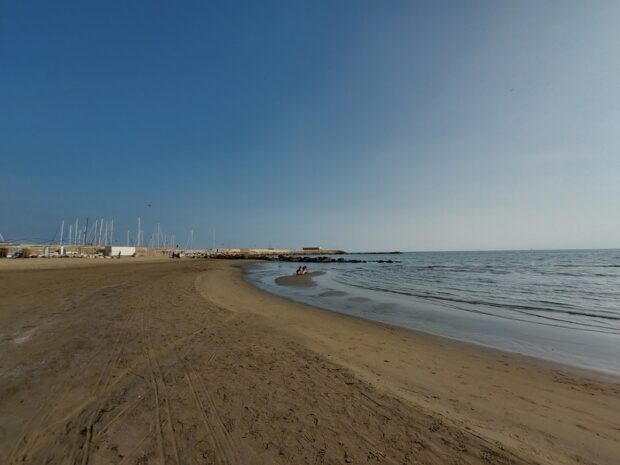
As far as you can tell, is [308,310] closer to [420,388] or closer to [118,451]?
[420,388]

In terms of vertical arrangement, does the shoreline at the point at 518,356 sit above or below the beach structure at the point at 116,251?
below

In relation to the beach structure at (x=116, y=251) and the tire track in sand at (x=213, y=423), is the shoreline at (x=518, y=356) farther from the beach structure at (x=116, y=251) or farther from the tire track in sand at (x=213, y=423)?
the beach structure at (x=116, y=251)

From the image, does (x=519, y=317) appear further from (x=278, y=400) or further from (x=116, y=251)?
(x=116, y=251)

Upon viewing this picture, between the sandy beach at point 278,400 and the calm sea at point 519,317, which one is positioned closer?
the sandy beach at point 278,400

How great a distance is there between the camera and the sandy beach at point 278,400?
3.33 meters

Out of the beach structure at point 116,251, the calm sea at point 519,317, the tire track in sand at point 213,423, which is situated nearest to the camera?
the tire track in sand at point 213,423

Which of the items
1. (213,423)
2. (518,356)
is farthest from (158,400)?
Answer: (518,356)

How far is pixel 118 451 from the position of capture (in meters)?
3.21

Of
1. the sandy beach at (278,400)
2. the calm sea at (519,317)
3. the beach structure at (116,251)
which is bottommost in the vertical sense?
the calm sea at (519,317)

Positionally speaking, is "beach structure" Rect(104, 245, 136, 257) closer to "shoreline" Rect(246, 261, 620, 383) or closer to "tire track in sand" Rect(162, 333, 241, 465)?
"shoreline" Rect(246, 261, 620, 383)

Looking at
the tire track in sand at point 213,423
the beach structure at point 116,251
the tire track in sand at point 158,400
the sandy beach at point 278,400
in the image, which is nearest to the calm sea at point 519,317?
the sandy beach at point 278,400

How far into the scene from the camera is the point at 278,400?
4.42 meters

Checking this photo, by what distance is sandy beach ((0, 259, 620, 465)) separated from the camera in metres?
3.33

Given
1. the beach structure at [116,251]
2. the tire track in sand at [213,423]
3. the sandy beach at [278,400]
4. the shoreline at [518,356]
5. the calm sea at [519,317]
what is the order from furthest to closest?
the beach structure at [116,251], the calm sea at [519,317], the shoreline at [518,356], the sandy beach at [278,400], the tire track in sand at [213,423]
